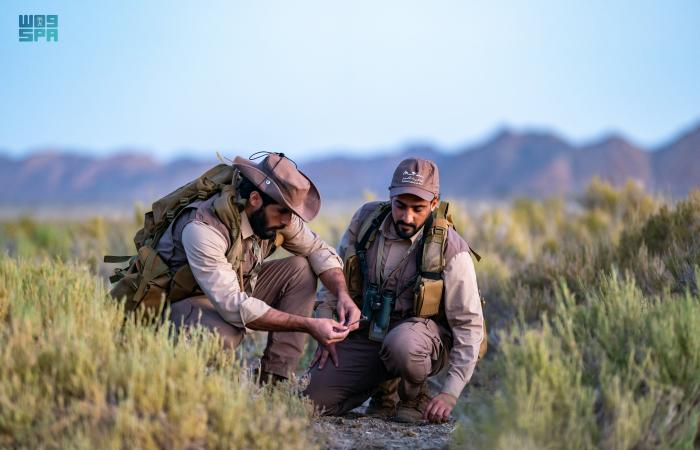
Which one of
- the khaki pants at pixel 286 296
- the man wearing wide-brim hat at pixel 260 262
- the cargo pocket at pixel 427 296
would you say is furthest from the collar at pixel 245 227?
the cargo pocket at pixel 427 296

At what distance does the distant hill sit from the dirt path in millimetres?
87610

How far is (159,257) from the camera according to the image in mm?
5738

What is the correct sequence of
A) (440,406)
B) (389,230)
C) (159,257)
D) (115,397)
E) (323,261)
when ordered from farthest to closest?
(323,261) < (389,230) < (159,257) < (440,406) < (115,397)

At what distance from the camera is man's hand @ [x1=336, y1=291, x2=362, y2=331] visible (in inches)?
227

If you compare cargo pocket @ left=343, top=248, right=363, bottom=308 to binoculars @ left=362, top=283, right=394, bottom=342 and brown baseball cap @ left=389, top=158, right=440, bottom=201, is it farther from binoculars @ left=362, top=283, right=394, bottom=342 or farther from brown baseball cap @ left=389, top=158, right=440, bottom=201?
brown baseball cap @ left=389, top=158, right=440, bottom=201

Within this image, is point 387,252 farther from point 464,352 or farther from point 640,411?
point 640,411

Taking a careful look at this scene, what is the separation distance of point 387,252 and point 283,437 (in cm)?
207

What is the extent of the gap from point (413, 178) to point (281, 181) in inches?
35.6

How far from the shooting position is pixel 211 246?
5.45 m

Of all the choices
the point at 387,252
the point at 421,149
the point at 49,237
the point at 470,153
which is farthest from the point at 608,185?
the point at 421,149

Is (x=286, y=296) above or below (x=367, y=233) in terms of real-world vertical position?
below

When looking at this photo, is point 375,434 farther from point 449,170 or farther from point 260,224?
point 449,170

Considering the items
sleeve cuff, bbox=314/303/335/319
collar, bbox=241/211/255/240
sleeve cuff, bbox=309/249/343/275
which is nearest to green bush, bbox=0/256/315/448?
collar, bbox=241/211/255/240

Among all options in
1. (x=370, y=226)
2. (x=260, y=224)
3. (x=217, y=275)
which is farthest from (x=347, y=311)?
(x=217, y=275)
